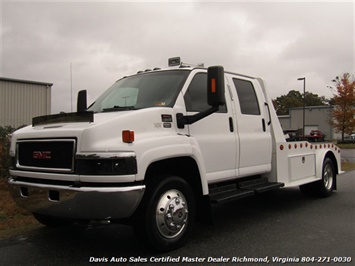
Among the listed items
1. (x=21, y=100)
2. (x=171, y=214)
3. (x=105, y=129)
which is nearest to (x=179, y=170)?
(x=171, y=214)

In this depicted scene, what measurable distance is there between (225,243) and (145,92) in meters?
2.24

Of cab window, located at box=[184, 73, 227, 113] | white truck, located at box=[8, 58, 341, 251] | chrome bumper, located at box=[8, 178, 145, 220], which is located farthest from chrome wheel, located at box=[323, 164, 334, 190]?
chrome bumper, located at box=[8, 178, 145, 220]

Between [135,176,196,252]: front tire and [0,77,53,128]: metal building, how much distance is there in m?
13.0

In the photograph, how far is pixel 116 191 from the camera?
3.64 metres

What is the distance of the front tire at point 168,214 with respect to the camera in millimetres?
4004

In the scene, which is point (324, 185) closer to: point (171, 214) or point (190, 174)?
point (190, 174)

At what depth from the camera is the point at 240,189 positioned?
5.52 meters

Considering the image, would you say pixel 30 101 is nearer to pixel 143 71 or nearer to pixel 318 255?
pixel 143 71

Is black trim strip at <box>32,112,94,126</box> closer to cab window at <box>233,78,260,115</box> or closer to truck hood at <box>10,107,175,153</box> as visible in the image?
truck hood at <box>10,107,175,153</box>

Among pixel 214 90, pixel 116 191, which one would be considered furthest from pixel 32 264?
pixel 214 90

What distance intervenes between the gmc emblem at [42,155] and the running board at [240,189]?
2089 millimetres

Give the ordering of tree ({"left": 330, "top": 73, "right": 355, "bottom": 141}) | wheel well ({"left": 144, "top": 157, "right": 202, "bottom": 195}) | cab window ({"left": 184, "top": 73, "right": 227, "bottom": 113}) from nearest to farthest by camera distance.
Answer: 1. wheel well ({"left": 144, "top": 157, "right": 202, "bottom": 195})
2. cab window ({"left": 184, "top": 73, "right": 227, "bottom": 113})
3. tree ({"left": 330, "top": 73, "right": 355, "bottom": 141})

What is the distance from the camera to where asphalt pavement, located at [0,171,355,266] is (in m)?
4.06

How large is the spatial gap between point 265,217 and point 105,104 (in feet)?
10.5
